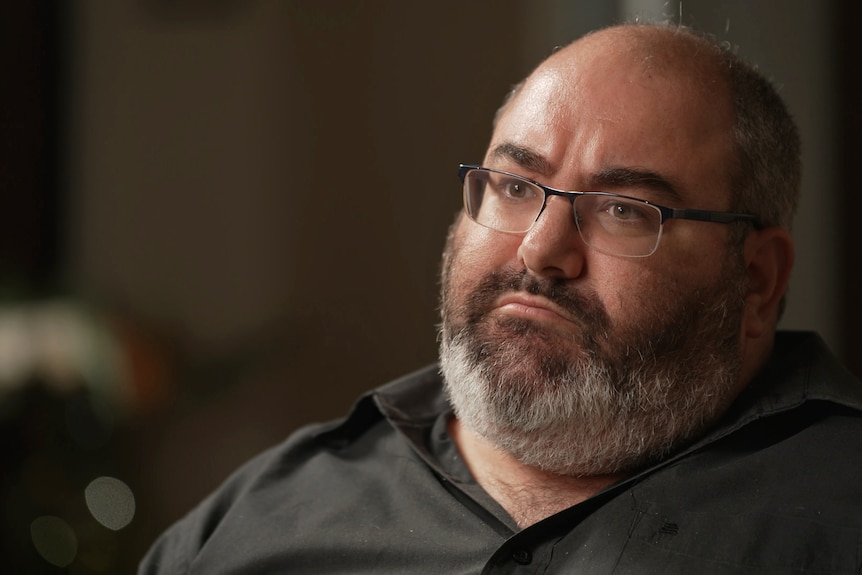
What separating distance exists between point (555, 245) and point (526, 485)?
384 mm

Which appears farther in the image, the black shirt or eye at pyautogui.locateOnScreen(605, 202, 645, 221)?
eye at pyautogui.locateOnScreen(605, 202, 645, 221)

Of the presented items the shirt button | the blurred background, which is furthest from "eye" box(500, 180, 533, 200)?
the blurred background

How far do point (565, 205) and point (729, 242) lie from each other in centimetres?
27

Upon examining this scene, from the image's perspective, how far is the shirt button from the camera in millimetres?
1233

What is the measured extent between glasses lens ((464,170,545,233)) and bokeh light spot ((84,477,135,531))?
1510 mm

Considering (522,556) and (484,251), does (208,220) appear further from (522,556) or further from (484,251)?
(522,556)

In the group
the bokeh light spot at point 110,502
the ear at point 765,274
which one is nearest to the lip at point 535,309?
the ear at point 765,274

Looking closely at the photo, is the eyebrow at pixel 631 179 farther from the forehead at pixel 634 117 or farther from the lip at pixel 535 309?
the lip at pixel 535 309

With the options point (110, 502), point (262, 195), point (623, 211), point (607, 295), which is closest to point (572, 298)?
point (607, 295)

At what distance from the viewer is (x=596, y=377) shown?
1304 mm

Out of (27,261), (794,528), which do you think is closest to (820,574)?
(794,528)

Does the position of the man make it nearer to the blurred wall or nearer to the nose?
the nose

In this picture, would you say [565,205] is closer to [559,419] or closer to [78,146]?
[559,419]

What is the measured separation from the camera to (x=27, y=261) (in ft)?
8.75
